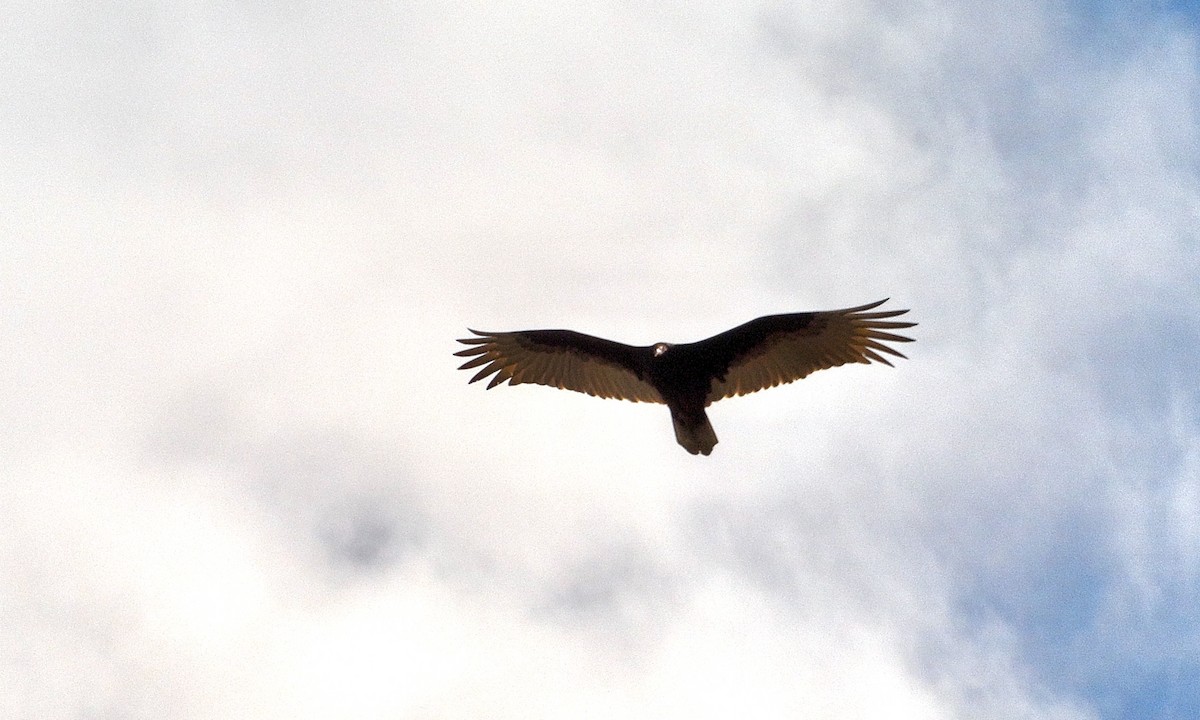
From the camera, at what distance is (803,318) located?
45.9ft

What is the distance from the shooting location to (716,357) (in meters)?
14.1

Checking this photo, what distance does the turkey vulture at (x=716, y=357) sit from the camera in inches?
548

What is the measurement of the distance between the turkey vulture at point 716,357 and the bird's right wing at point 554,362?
0.01 meters

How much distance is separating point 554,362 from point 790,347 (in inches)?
113

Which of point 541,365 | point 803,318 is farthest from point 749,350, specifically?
point 541,365

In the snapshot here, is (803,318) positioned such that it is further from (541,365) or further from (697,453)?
(541,365)

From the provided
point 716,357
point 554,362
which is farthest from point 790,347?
point 554,362

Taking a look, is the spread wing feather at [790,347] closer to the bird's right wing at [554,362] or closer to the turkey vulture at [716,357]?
the turkey vulture at [716,357]

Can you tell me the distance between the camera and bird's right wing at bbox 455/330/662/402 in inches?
578

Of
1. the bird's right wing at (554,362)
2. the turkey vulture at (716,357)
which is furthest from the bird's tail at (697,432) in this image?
the bird's right wing at (554,362)

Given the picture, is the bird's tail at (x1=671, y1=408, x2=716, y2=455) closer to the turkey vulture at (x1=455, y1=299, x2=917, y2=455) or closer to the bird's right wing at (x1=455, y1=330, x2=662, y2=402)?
the turkey vulture at (x1=455, y1=299, x2=917, y2=455)

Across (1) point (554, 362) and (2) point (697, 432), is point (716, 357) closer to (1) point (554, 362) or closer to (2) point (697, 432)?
(2) point (697, 432)

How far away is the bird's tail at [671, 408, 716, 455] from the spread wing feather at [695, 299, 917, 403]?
12.5 inches

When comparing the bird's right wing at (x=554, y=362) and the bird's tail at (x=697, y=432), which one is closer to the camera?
the bird's tail at (x=697, y=432)
